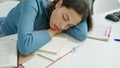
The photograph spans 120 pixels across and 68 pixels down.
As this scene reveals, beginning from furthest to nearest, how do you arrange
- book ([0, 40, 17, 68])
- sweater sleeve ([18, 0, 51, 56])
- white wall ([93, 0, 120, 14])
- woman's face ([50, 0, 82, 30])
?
1. white wall ([93, 0, 120, 14])
2. woman's face ([50, 0, 82, 30])
3. sweater sleeve ([18, 0, 51, 56])
4. book ([0, 40, 17, 68])

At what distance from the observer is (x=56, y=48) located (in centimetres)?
107

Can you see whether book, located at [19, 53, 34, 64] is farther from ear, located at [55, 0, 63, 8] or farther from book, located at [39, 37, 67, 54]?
ear, located at [55, 0, 63, 8]

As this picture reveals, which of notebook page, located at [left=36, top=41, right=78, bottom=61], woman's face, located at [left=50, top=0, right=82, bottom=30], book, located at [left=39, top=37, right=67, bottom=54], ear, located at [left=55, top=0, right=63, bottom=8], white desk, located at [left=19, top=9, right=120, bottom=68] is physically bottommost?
white desk, located at [left=19, top=9, right=120, bottom=68]

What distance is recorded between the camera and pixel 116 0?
104 inches

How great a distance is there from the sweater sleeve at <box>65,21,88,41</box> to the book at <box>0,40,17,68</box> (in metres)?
0.36

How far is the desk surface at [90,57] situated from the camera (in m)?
0.98

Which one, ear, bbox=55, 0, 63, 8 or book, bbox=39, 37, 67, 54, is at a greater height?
ear, bbox=55, 0, 63, 8

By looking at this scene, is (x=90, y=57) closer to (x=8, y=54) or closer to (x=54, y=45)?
(x=54, y=45)

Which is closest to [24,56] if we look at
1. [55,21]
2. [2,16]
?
[55,21]

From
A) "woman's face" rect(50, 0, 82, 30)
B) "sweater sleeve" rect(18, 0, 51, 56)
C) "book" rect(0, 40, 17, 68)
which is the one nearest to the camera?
"book" rect(0, 40, 17, 68)

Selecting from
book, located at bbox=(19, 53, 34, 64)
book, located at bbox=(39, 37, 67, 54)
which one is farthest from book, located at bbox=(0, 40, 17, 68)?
book, located at bbox=(39, 37, 67, 54)

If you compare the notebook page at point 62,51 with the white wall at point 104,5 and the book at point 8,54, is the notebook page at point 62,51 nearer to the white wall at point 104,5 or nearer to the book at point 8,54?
the book at point 8,54

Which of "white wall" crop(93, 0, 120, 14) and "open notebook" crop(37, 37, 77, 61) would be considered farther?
"white wall" crop(93, 0, 120, 14)

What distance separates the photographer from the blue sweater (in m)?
1.04
